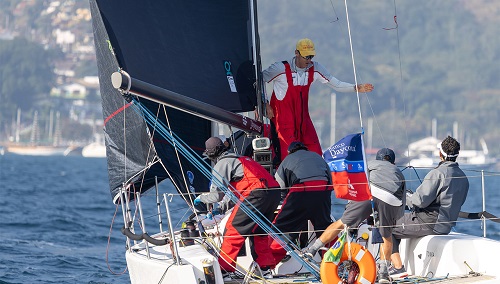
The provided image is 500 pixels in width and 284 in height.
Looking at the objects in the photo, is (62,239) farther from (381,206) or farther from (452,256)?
(452,256)

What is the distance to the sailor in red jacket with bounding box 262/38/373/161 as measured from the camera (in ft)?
31.0

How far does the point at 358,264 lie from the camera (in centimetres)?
729

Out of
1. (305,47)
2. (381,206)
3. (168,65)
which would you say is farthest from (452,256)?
(168,65)

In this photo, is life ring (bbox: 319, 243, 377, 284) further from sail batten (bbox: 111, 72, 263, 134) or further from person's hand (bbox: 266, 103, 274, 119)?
person's hand (bbox: 266, 103, 274, 119)

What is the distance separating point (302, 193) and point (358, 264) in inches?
36.7

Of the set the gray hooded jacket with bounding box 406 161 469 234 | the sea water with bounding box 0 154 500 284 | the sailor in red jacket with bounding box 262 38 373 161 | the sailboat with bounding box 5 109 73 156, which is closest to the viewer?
the gray hooded jacket with bounding box 406 161 469 234

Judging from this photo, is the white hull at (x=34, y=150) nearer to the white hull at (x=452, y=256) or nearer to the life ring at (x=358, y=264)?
the white hull at (x=452, y=256)

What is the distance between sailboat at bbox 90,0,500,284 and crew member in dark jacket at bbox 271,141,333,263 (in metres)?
0.19

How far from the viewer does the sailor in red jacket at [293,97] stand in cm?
944

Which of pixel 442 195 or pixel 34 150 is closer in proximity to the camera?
pixel 442 195

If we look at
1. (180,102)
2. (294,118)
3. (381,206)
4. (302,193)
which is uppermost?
(180,102)

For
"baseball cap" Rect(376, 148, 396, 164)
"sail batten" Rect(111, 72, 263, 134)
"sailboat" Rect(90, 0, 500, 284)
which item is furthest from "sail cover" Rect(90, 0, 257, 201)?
"baseball cap" Rect(376, 148, 396, 164)

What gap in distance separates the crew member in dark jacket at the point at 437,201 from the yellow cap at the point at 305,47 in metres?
1.59

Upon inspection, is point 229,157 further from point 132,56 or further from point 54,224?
point 54,224
